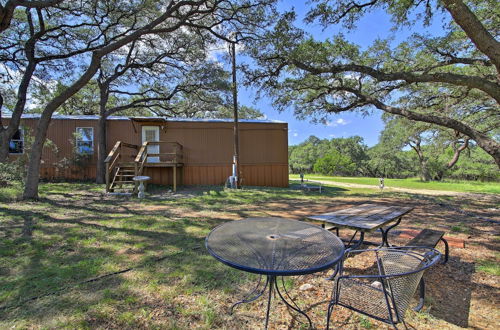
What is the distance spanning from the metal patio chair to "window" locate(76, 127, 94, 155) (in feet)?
38.1

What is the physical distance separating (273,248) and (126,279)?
1.59 m

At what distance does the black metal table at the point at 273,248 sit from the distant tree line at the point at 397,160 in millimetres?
18222

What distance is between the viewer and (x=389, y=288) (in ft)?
4.86

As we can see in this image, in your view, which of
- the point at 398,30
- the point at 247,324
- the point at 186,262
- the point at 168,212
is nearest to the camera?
the point at 247,324

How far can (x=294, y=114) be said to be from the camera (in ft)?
32.0

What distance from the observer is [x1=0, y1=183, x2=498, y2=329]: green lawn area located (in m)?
1.72

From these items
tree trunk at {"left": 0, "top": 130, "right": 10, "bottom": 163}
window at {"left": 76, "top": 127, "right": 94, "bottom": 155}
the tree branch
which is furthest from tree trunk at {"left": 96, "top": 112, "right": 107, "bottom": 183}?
the tree branch

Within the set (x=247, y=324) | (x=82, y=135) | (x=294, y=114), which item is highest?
(x=294, y=114)

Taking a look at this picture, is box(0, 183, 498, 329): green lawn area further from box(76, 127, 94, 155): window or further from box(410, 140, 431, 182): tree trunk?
box(410, 140, 431, 182): tree trunk

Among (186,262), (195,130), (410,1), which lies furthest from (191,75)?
(186,262)

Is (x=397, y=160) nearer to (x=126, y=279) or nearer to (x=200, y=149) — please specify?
(x=200, y=149)

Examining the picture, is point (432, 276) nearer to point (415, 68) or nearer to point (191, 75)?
point (415, 68)

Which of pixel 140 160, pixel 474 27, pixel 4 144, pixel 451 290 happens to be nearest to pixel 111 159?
pixel 140 160

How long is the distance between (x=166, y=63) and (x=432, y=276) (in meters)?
11.0
